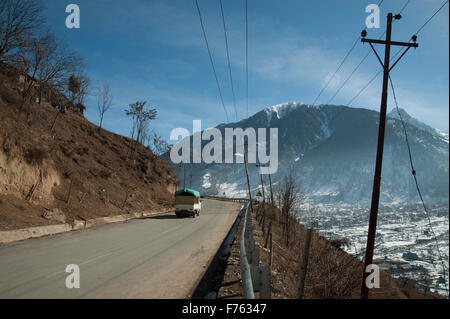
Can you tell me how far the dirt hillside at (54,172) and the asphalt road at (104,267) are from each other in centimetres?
384

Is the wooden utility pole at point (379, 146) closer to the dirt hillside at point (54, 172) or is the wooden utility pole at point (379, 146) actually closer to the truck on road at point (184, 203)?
the dirt hillside at point (54, 172)

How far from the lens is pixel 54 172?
2148 centimetres

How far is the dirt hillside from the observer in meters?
16.9

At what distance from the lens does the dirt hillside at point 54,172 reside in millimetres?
16934

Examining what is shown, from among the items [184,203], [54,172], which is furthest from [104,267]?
[184,203]

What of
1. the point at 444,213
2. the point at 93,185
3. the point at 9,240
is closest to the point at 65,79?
the point at 93,185

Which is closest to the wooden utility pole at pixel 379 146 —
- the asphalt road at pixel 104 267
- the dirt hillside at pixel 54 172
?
the asphalt road at pixel 104 267

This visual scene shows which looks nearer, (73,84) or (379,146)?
(379,146)

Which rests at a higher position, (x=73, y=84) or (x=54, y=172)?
(x=73, y=84)

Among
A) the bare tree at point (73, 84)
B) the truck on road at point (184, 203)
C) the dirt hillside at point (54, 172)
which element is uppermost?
the bare tree at point (73, 84)

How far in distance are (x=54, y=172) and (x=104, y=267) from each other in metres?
15.7

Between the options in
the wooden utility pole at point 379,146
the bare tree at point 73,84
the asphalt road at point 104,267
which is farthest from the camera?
the bare tree at point 73,84

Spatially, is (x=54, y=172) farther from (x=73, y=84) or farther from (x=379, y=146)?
(x=379, y=146)
